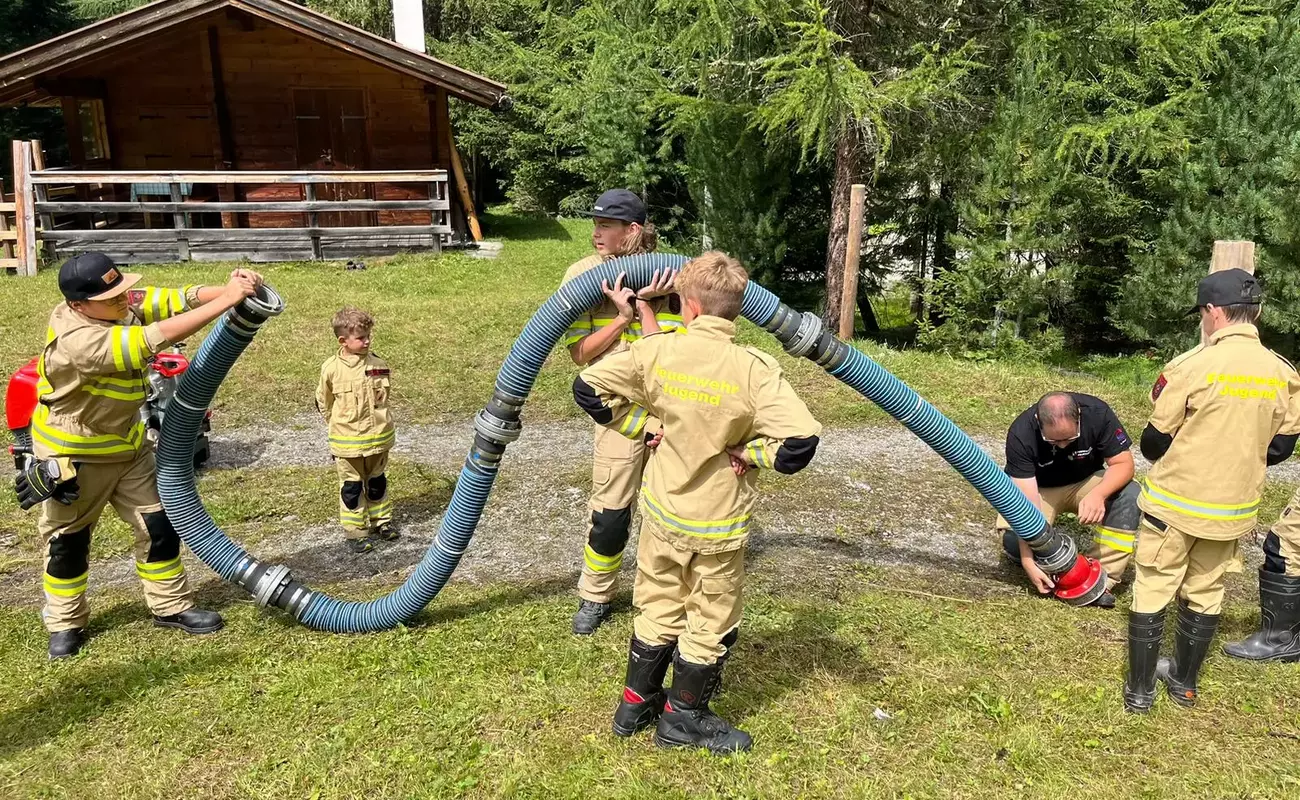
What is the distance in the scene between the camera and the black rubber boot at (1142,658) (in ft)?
13.2

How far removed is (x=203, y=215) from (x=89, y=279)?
16.9 metres

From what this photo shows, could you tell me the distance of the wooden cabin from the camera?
1636 centimetres

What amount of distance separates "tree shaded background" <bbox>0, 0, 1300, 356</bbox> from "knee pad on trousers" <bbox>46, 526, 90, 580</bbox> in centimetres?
902

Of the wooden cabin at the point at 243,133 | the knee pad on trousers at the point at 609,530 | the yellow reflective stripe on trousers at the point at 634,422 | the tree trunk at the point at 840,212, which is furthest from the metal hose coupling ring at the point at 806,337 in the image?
the wooden cabin at the point at 243,133

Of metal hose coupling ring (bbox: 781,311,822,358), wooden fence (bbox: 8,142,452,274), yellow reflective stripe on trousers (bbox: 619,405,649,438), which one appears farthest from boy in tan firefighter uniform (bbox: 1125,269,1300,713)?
wooden fence (bbox: 8,142,452,274)

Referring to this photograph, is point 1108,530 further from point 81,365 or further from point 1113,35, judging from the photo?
point 1113,35

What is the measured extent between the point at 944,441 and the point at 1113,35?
9.93 metres

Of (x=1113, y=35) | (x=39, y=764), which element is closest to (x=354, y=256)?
(x=1113, y=35)

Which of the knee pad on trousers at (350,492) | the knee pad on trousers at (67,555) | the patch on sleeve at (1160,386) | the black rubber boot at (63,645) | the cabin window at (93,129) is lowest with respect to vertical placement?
the black rubber boot at (63,645)

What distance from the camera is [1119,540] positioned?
5.36 meters

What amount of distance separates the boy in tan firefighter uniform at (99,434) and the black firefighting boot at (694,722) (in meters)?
2.65

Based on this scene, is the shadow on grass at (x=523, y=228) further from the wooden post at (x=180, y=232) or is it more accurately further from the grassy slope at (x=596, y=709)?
the grassy slope at (x=596, y=709)

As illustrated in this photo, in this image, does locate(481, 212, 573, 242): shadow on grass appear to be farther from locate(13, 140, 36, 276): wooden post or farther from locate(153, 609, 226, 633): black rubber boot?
locate(153, 609, 226, 633): black rubber boot

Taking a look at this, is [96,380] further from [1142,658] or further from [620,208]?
[1142,658]
